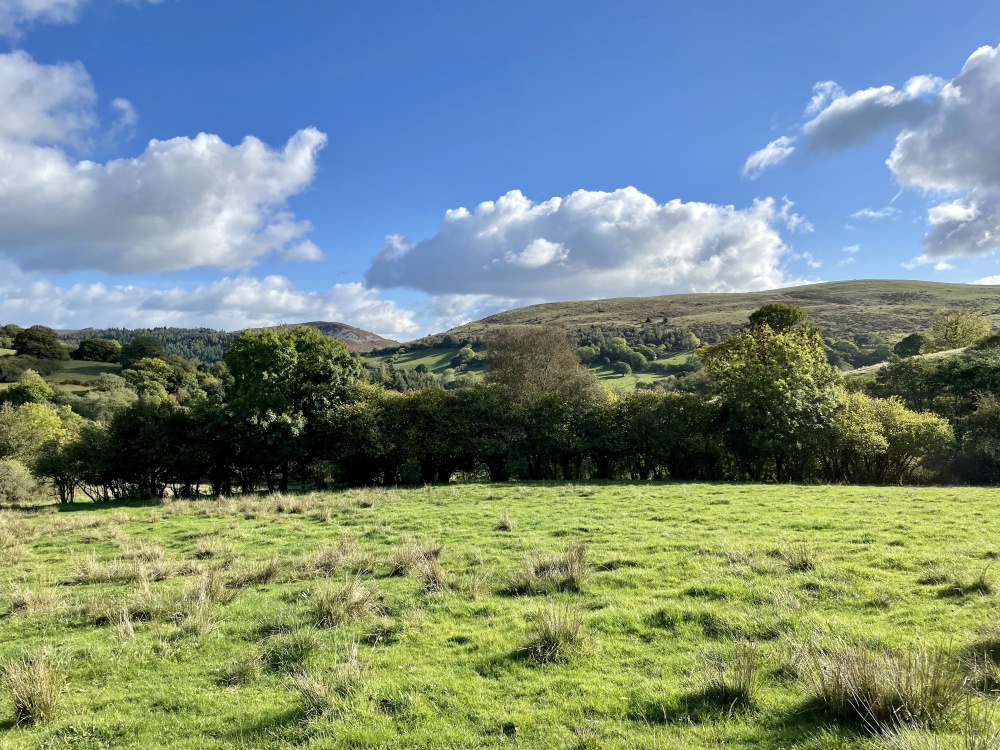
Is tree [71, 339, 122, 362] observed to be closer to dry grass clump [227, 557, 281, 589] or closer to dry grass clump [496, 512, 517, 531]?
dry grass clump [227, 557, 281, 589]

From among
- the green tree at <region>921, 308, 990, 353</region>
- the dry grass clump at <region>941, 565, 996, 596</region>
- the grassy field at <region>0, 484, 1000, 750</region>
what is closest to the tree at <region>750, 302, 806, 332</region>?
the green tree at <region>921, 308, 990, 353</region>

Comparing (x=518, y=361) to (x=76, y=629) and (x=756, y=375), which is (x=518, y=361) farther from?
(x=76, y=629)

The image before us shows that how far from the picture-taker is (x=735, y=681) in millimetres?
4965

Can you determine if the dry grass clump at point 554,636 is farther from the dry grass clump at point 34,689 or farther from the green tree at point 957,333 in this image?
the green tree at point 957,333

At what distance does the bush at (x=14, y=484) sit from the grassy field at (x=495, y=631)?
65.6 feet

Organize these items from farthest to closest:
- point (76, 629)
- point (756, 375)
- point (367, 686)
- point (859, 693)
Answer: point (756, 375) < point (76, 629) < point (367, 686) < point (859, 693)

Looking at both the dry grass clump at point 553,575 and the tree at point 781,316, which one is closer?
the dry grass clump at point 553,575

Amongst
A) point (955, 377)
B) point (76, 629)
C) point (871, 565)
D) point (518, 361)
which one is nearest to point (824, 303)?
point (955, 377)

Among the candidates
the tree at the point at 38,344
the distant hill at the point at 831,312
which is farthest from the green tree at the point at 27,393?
the distant hill at the point at 831,312

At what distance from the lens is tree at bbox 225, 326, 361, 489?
28.7 m

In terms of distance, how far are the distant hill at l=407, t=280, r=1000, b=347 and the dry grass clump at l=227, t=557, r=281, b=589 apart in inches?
3865

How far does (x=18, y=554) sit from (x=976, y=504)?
97.8 feet

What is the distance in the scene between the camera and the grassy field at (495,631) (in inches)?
191

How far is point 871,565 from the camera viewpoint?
364 inches
